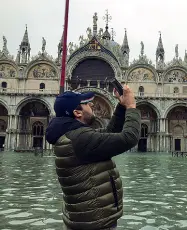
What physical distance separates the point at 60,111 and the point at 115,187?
0.87 meters

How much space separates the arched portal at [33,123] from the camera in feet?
130

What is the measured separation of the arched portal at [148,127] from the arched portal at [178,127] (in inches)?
87.5

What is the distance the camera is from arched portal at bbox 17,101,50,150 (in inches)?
1563

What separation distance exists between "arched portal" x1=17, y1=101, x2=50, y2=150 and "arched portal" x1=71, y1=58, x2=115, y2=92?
5.48 meters

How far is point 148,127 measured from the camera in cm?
4044

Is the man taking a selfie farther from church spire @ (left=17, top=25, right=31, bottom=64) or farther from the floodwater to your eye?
church spire @ (left=17, top=25, right=31, bottom=64)

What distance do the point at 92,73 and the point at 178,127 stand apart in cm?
1382

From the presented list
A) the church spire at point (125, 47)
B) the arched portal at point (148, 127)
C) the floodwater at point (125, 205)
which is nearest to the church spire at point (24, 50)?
the church spire at point (125, 47)

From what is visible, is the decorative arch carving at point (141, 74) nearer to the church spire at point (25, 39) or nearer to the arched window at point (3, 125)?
the church spire at point (25, 39)

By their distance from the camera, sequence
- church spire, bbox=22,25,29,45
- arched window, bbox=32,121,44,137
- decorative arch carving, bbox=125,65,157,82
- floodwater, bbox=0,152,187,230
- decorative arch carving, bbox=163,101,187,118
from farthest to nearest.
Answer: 1. church spire, bbox=22,25,29,45
2. decorative arch carving, bbox=125,65,157,82
3. arched window, bbox=32,121,44,137
4. decorative arch carving, bbox=163,101,187,118
5. floodwater, bbox=0,152,187,230

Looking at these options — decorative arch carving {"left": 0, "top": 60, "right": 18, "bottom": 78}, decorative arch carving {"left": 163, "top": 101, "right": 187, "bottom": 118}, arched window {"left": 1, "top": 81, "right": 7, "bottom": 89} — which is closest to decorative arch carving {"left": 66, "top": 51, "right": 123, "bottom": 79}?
decorative arch carving {"left": 0, "top": 60, "right": 18, "bottom": 78}

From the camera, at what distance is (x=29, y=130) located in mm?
39875

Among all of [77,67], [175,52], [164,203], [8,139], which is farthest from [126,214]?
[175,52]

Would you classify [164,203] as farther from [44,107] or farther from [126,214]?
[44,107]
